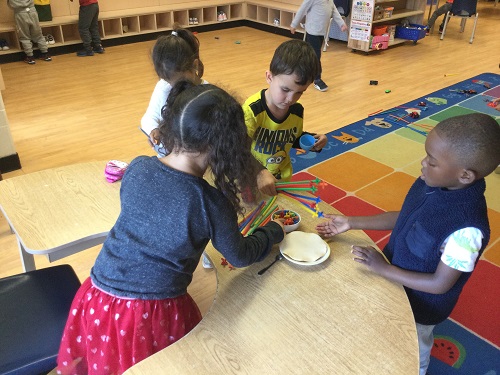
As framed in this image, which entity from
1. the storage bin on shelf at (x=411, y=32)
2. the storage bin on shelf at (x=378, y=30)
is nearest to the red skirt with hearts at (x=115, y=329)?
the storage bin on shelf at (x=378, y=30)

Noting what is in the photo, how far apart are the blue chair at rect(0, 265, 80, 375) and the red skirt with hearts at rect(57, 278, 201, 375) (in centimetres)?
7

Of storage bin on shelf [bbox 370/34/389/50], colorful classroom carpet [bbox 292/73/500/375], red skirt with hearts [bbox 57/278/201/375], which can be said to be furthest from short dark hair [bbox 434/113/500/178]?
storage bin on shelf [bbox 370/34/389/50]

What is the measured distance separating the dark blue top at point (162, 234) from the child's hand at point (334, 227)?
0.28m

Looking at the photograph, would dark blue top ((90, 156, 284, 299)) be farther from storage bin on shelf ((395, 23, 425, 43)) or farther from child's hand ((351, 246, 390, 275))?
storage bin on shelf ((395, 23, 425, 43))

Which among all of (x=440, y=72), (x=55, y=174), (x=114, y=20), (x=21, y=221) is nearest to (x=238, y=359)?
(x=21, y=221)

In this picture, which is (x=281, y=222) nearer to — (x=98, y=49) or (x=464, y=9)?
(x=98, y=49)

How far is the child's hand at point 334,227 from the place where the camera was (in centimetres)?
137

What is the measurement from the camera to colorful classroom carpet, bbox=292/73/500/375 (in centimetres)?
189

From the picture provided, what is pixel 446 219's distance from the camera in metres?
1.16

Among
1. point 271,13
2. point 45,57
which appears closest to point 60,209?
point 45,57

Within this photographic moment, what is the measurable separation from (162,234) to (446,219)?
74 centimetres

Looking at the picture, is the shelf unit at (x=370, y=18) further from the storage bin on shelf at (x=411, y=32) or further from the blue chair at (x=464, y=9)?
the blue chair at (x=464, y=9)

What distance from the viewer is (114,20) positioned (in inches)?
254

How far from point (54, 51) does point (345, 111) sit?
407 cm
